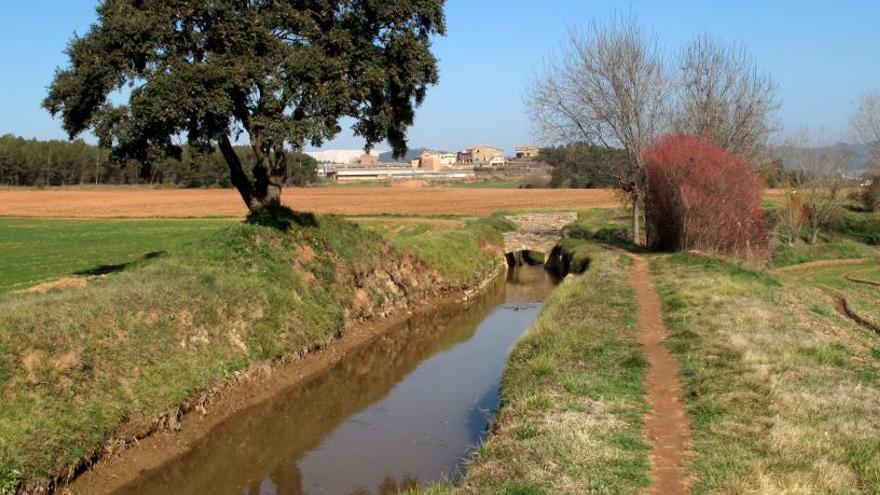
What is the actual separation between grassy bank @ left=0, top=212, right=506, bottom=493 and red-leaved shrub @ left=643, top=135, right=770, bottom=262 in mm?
11879

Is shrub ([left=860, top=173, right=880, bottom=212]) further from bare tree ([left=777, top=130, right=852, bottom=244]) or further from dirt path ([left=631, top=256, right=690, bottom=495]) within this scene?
dirt path ([left=631, top=256, right=690, bottom=495])

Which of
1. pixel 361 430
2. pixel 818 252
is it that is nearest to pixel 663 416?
pixel 361 430

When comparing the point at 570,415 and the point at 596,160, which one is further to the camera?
the point at 596,160

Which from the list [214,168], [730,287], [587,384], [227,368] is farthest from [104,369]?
[214,168]

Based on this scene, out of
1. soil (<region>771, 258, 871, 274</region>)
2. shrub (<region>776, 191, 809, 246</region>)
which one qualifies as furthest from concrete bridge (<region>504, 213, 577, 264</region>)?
soil (<region>771, 258, 871, 274</region>)

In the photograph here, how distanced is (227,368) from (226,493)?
4.16 meters

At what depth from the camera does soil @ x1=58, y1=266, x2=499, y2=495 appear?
1055 cm

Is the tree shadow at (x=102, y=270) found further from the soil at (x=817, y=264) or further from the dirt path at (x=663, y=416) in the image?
the soil at (x=817, y=264)

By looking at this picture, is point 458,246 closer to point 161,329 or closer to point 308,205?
point 161,329

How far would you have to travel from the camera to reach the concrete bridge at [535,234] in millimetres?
41938

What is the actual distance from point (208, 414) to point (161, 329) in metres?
1.84

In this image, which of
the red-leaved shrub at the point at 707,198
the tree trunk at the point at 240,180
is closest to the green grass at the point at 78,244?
the tree trunk at the point at 240,180

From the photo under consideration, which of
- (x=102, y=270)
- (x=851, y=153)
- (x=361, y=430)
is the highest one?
(x=851, y=153)

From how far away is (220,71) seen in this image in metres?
17.7
